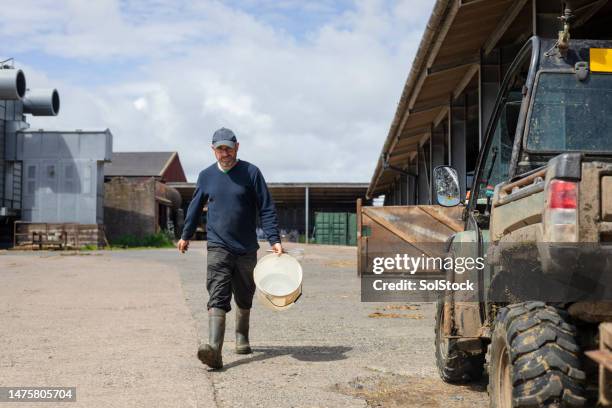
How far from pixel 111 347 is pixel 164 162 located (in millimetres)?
53124

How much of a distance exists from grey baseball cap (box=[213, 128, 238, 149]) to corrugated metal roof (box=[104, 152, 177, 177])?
49417 millimetres

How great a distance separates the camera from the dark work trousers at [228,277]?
6.27 meters

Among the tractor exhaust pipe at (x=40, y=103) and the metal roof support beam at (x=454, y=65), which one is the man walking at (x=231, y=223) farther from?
the tractor exhaust pipe at (x=40, y=103)

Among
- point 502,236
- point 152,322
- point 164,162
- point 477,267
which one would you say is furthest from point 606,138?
point 164,162

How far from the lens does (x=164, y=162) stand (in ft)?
194

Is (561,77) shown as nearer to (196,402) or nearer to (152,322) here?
(196,402)

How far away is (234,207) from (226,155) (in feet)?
1.47

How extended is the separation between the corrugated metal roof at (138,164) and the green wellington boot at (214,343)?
49.8 meters

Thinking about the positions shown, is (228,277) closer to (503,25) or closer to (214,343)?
(214,343)

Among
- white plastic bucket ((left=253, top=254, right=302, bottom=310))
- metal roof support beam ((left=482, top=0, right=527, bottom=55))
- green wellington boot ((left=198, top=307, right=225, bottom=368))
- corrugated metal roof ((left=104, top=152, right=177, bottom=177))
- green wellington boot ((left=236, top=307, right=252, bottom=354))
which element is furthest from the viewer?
corrugated metal roof ((left=104, top=152, right=177, bottom=177))

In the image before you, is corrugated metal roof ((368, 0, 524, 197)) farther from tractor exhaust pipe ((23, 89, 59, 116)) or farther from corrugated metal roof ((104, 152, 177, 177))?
corrugated metal roof ((104, 152, 177, 177))

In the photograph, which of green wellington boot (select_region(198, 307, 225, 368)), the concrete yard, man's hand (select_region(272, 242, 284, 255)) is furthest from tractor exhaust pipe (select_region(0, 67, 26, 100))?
green wellington boot (select_region(198, 307, 225, 368))

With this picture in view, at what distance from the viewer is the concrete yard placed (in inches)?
199

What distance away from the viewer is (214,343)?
5984 mm
